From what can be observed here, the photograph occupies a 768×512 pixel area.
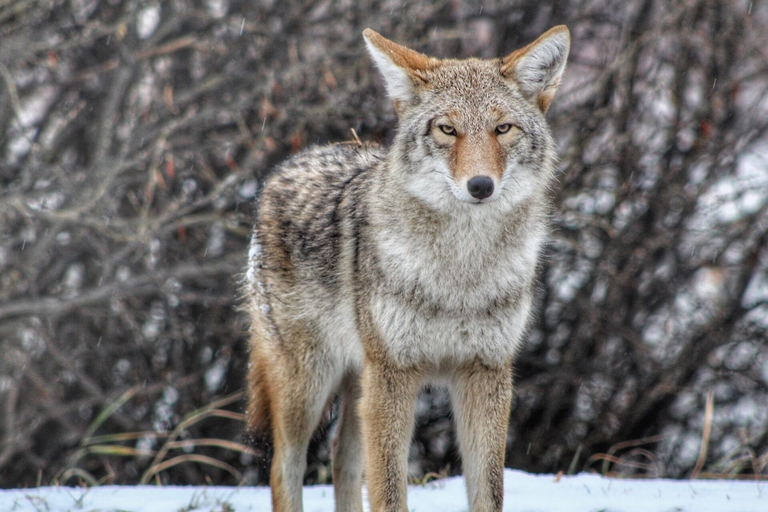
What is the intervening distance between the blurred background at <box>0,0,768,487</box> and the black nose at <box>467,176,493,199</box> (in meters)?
3.00

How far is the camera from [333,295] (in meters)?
4.32

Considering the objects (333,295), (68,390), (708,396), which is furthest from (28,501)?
(708,396)

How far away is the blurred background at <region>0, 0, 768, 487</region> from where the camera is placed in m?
6.63

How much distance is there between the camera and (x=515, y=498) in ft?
14.9

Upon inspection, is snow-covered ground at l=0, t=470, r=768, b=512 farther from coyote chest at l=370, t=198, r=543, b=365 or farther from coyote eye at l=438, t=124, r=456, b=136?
coyote eye at l=438, t=124, r=456, b=136

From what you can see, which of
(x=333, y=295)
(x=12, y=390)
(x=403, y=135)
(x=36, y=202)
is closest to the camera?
(x=403, y=135)

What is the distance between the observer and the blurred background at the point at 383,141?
663cm

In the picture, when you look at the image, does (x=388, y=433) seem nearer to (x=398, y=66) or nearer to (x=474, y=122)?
(x=474, y=122)

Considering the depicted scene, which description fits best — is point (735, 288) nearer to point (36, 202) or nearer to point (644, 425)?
point (644, 425)

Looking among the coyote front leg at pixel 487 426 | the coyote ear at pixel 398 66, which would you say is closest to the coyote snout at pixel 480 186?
the coyote ear at pixel 398 66

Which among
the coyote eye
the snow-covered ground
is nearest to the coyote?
the coyote eye

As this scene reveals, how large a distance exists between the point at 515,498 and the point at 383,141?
339 cm

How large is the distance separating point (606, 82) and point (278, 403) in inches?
154

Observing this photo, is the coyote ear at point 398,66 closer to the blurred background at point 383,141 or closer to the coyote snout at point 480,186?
the coyote snout at point 480,186
